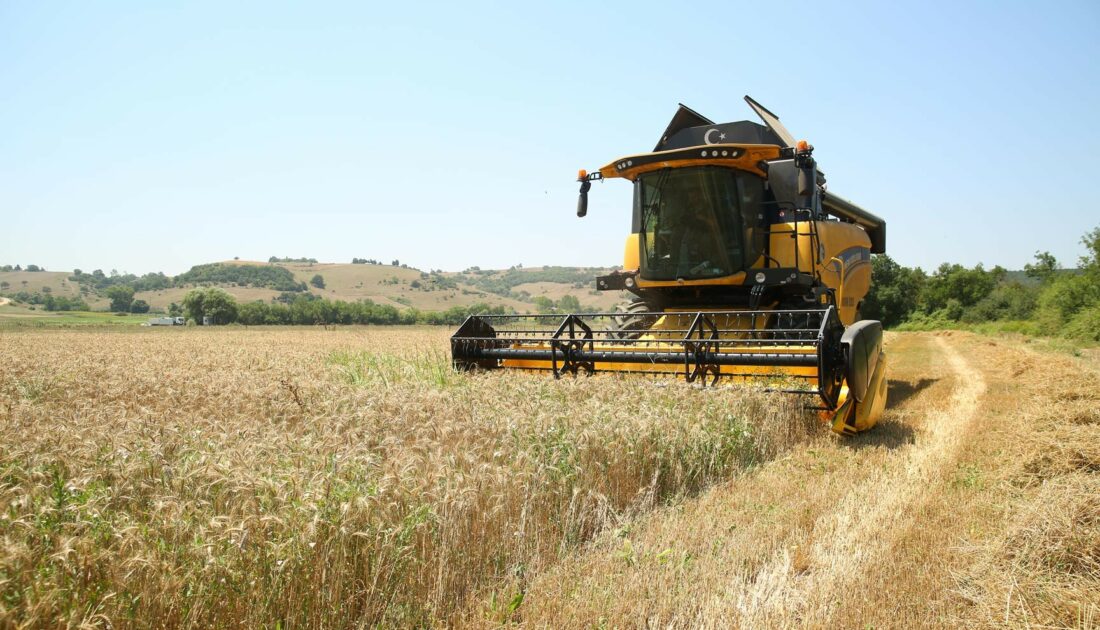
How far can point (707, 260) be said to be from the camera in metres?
7.63

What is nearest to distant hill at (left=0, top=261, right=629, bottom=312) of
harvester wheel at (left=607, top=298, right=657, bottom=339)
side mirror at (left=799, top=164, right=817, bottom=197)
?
harvester wheel at (left=607, top=298, right=657, bottom=339)

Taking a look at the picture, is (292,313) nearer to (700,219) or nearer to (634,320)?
(634,320)

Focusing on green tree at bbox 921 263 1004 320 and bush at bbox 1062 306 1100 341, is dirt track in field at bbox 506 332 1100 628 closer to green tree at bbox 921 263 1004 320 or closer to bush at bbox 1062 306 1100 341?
bush at bbox 1062 306 1100 341

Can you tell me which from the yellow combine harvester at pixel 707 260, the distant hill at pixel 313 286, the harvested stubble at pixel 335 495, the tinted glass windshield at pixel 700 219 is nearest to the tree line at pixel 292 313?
the distant hill at pixel 313 286

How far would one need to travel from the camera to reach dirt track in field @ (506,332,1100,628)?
2680mm

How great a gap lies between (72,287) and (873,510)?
12970 cm

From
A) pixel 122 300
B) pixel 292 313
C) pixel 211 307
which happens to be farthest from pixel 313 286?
pixel 292 313

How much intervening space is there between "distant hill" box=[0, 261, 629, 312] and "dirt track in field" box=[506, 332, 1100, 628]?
8387 cm

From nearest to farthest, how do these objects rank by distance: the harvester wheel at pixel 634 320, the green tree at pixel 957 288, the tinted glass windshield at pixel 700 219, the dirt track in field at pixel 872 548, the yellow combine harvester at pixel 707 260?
the dirt track in field at pixel 872 548 → the yellow combine harvester at pixel 707 260 → the tinted glass windshield at pixel 700 219 → the harvester wheel at pixel 634 320 → the green tree at pixel 957 288

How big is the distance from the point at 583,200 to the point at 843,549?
18.2 ft

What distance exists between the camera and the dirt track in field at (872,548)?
268cm

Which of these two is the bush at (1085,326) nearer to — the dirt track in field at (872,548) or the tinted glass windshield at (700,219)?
the tinted glass windshield at (700,219)

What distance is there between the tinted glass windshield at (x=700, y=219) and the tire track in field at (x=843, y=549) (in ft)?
9.65

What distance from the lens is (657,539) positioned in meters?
3.44
